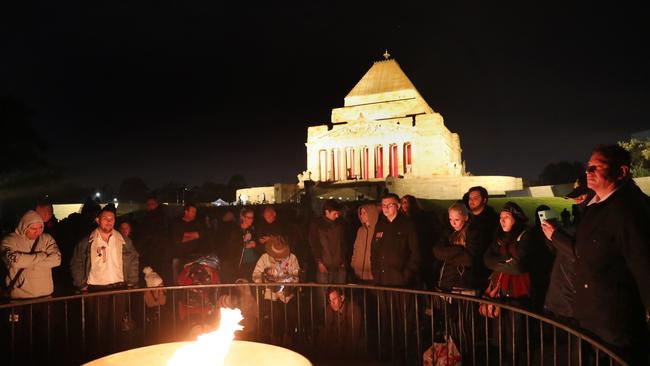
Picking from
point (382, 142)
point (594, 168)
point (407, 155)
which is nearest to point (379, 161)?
point (382, 142)

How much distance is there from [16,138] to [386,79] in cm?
4156

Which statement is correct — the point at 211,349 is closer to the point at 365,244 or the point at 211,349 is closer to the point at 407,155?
the point at 365,244

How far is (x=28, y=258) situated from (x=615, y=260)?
6996mm

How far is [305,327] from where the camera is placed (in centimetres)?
788

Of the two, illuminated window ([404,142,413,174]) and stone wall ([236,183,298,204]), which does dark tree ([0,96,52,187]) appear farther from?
illuminated window ([404,142,413,174])

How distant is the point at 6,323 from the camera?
315 inches

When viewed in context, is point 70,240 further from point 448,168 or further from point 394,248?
point 448,168

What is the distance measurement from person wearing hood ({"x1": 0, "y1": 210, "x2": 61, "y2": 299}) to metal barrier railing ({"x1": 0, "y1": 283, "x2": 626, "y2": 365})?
26 centimetres

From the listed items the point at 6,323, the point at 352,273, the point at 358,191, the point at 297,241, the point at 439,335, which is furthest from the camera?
the point at 358,191

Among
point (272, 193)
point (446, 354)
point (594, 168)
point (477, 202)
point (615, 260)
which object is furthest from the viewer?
point (272, 193)

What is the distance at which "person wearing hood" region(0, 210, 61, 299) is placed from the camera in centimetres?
663

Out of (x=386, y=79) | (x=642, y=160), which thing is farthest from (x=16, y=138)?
(x=642, y=160)

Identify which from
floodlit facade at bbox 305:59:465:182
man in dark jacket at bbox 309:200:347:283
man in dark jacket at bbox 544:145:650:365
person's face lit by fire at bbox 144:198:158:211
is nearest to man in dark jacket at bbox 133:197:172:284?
person's face lit by fire at bbox 144:198:158:211

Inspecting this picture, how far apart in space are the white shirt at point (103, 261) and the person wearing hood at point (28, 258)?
60cm
